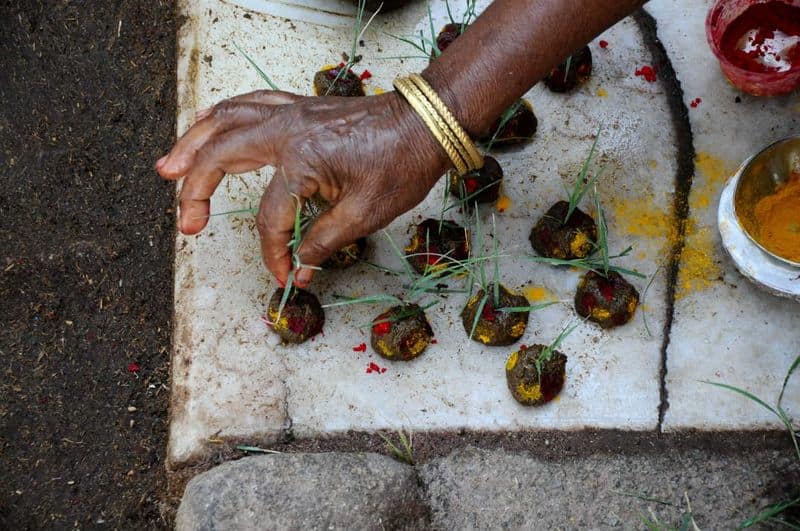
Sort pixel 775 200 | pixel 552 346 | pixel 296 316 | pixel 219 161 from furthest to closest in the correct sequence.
Answer: pixel 775 200
pixel 296 316
pixel 552 346
pixel 219 161

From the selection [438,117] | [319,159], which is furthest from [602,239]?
[319,159]

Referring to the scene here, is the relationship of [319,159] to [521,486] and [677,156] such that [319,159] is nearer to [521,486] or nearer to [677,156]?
[521,486]

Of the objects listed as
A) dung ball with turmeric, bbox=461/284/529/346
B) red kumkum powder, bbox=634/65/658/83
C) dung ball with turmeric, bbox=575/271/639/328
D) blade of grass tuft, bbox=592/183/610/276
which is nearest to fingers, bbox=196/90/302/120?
dung ball with turmeric, bbox=461/284/529/346

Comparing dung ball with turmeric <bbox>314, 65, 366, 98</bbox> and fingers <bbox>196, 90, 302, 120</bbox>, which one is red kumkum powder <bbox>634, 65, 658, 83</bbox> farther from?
fingers <bbox>196, 90, 302, 120</bbox>

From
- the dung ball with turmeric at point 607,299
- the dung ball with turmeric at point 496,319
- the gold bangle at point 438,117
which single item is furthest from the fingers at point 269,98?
the dung ball with turmeric at point 607,299

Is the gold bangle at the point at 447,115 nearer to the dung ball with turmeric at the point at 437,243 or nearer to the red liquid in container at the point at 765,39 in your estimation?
the dung ball with turmeric at the point at 437,243

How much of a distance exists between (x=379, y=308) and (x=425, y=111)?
0.67 m

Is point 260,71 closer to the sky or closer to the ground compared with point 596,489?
closer to the sky

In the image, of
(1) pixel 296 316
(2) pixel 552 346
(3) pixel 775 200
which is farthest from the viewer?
(3) pixel 775 200

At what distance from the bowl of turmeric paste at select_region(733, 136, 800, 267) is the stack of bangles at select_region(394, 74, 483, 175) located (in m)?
0.91

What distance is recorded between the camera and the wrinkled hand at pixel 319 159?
1877 mm

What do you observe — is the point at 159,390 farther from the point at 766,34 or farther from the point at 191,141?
the point at 766,34

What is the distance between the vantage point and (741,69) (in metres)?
2.37

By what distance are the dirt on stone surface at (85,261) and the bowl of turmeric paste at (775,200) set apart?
5.71ft
